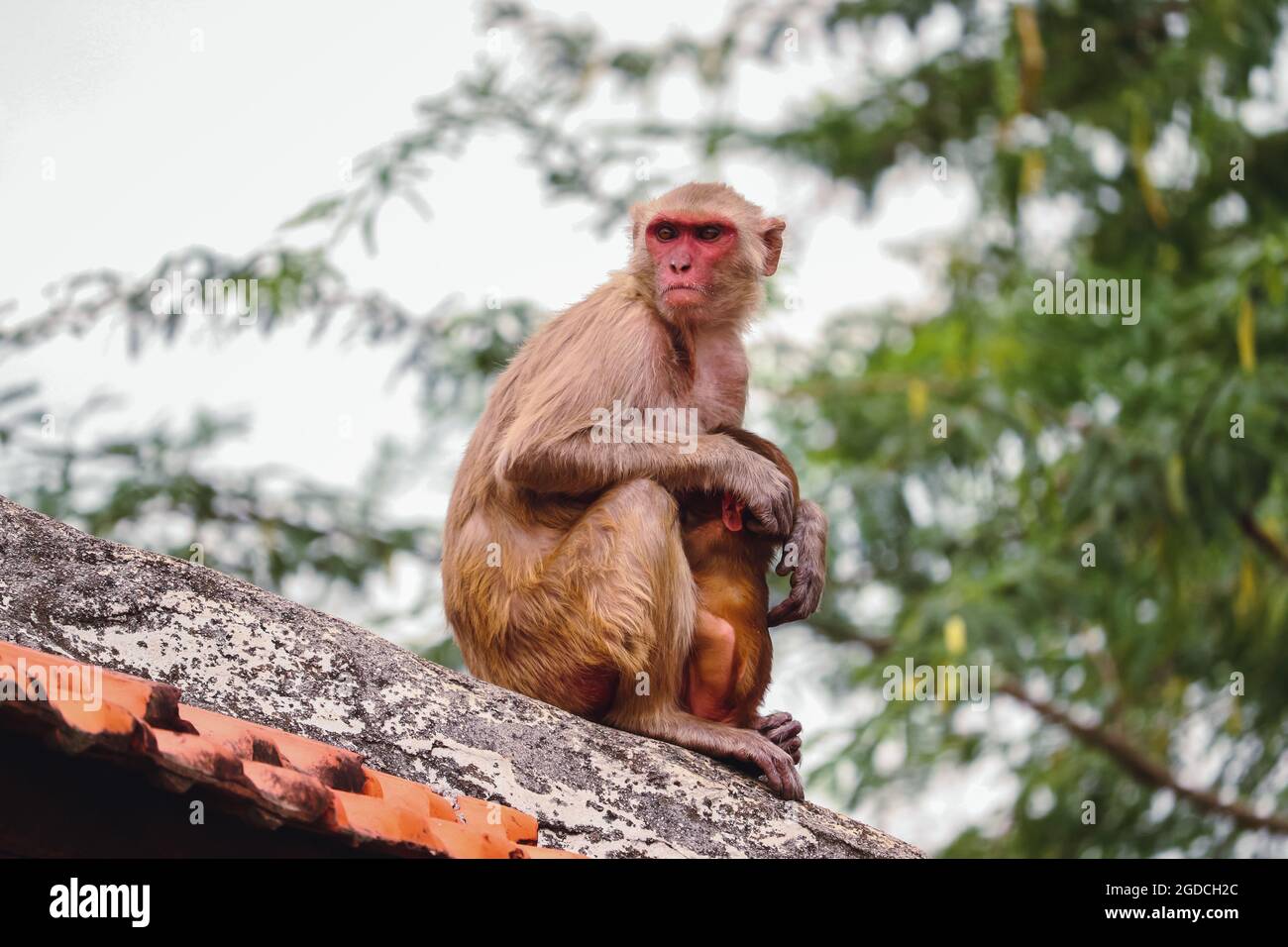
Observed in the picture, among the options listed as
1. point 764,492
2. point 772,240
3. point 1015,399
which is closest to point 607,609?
point 764,492

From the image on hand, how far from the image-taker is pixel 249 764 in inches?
133

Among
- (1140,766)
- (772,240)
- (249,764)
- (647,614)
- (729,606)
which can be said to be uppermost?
(772,240)

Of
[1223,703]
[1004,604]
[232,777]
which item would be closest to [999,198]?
[1004,604]

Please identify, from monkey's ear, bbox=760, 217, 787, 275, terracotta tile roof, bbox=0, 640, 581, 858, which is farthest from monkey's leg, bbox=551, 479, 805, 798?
monkey's ear, bbox=760, 217, 787, 275

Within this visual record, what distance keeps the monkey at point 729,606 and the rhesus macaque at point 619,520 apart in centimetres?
1

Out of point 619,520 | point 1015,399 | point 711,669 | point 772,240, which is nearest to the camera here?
point 619,520

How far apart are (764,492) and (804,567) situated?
15.2 inches

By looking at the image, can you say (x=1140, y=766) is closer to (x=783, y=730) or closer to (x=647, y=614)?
(x=783, y=730)

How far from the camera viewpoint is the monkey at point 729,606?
18.1 feet

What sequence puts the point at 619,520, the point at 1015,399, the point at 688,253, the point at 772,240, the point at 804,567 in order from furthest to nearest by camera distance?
the point at 1015,399 < the point at 772,240 < the point at 688,253 < the point at 804,567 < the point at 619,520

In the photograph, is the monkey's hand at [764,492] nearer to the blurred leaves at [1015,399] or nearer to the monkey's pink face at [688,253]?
the monkey's pink face at [688,253]

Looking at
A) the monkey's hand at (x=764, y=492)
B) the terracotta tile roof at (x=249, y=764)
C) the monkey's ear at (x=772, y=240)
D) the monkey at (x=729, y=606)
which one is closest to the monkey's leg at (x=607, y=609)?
the monkey at (x=729, y=606)
